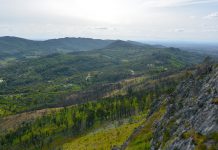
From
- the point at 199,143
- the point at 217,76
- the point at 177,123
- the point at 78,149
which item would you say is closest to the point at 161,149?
the point at 177,123

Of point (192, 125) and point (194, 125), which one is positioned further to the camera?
point (192, 125)

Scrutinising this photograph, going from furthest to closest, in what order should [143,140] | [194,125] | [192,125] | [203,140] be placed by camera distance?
[143,140] < [192,125] < [194,125] < [203,140]

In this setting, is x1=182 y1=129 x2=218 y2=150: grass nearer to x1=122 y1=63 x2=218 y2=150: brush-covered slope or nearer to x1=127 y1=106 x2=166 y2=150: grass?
x1=122 y1=63 x2=218 y2=150: brush-covered slope

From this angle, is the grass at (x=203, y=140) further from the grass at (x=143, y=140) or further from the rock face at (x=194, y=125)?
the grass at (x=143, y=140)

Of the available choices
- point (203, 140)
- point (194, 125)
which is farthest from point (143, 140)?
point (203, 140)

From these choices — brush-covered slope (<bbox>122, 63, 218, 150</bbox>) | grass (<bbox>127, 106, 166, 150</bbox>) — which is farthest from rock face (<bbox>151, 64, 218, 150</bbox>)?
grass (<bbox>127, 106, 166, 150</bbox>)

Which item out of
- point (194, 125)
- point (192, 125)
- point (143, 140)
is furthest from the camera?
point (143, 140)

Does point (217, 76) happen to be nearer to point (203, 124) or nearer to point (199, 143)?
point (203, 124)

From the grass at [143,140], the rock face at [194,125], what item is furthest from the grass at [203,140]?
the grass at [143,140]

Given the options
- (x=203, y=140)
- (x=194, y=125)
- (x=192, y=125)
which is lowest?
(x=192, y=125)

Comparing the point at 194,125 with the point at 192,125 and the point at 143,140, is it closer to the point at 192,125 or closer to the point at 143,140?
the point at 192,125

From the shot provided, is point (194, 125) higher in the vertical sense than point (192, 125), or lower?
higher
